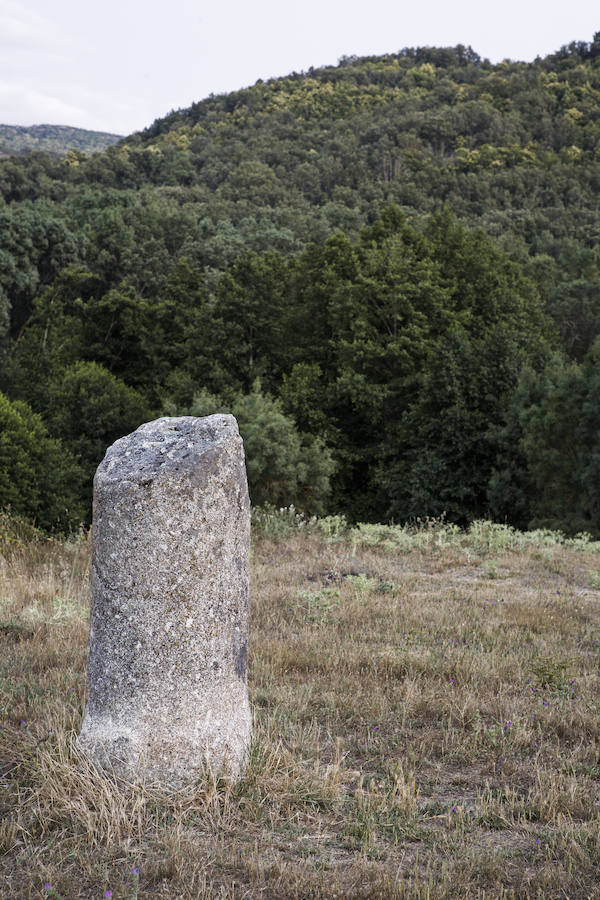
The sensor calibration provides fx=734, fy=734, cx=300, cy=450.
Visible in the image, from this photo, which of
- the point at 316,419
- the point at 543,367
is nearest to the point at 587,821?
the point at 316,419

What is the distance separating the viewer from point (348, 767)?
4.28 meters

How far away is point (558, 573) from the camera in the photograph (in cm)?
1027

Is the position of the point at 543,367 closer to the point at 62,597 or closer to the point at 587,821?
the point at 62,597

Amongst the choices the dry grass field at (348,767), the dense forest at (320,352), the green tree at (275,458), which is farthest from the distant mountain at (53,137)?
the dry grass field at (348,767)

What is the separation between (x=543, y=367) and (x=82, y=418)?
21.2m

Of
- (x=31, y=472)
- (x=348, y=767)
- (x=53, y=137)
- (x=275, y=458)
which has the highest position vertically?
(x=53, y=137)

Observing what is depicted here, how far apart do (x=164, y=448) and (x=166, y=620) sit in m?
0.93

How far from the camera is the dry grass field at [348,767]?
10.3 feet

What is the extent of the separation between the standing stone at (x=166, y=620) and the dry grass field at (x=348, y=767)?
0.54 ft

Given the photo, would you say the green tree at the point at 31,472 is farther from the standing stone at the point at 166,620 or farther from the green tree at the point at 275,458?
the standing stone at the point at 166,620

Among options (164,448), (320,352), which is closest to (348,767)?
(164,448)

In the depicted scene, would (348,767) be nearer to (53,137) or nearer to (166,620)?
(166,620)

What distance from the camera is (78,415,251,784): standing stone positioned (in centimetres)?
378

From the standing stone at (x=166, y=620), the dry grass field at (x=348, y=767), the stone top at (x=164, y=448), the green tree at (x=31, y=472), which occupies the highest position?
the stone top at (x=164, y=448)
